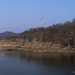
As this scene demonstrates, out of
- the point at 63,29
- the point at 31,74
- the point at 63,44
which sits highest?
the point at 63,29

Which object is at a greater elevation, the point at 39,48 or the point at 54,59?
the point at 39,48

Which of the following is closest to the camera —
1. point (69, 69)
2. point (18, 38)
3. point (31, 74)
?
point (31, 74)

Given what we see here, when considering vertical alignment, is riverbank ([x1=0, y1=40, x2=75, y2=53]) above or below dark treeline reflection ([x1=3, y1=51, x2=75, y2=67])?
above

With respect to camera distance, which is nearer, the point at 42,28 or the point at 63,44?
the point at 63,44

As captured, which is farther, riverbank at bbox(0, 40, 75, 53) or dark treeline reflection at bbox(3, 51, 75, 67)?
riverbank at bbox(0, 40, 75, 53)

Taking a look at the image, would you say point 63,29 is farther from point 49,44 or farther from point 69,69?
point 69,69

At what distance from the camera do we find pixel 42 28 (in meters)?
86.6

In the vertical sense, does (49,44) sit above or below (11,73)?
above

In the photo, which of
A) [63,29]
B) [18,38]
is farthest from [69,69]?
[18,38]

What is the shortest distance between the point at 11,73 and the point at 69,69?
24.9 feet

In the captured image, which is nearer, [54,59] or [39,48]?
[54,59]

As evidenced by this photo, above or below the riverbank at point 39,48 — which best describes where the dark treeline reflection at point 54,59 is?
below

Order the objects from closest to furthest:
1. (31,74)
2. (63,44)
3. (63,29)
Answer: (31,74), (63,44), (63,29)

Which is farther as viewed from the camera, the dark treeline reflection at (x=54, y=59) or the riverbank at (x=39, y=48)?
the riverbank at (x=39, y=48)
